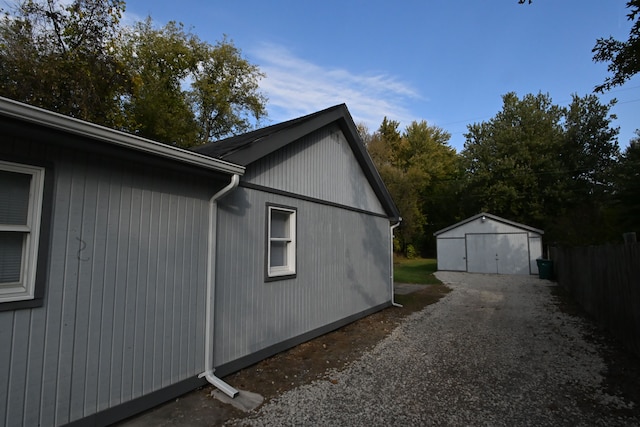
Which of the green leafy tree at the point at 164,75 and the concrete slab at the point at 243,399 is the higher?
the green leafy tree at the point at 164,75

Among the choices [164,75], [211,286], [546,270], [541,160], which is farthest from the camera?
[541,160]

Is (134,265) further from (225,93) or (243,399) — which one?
(225,93)

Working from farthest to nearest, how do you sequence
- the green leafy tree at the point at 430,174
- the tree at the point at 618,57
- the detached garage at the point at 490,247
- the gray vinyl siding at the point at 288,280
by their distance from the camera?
the green leafy tree at the point at 430,174
the detached garage at the point at 490,247
the tree at the point at 618,57
the gray vinyl siding at the point at 288,280

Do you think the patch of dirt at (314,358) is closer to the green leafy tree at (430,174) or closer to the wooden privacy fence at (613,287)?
the wooden privacy fence at (613,287)

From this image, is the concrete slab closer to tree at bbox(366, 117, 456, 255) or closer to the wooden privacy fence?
the wooden privacy fence

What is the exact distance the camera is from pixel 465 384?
4.25 m

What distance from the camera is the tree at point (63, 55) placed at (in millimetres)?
11156

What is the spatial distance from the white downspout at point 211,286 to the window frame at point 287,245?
41.8 inches

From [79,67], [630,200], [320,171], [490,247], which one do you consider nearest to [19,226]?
[320,171]

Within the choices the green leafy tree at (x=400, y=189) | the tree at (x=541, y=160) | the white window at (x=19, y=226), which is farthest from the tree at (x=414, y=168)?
the white window at (x=19, y=226)

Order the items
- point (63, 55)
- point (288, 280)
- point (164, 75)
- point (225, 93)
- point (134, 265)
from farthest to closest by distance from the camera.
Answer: point (225, 93) < point (164, 75) < point (63, 55) < point (288, 280) < point (134, 265)

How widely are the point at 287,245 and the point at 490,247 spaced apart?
56.6 ft

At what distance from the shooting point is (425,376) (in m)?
4.52

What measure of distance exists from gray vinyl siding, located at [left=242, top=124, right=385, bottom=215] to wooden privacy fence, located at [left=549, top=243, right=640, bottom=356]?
16.8ft
